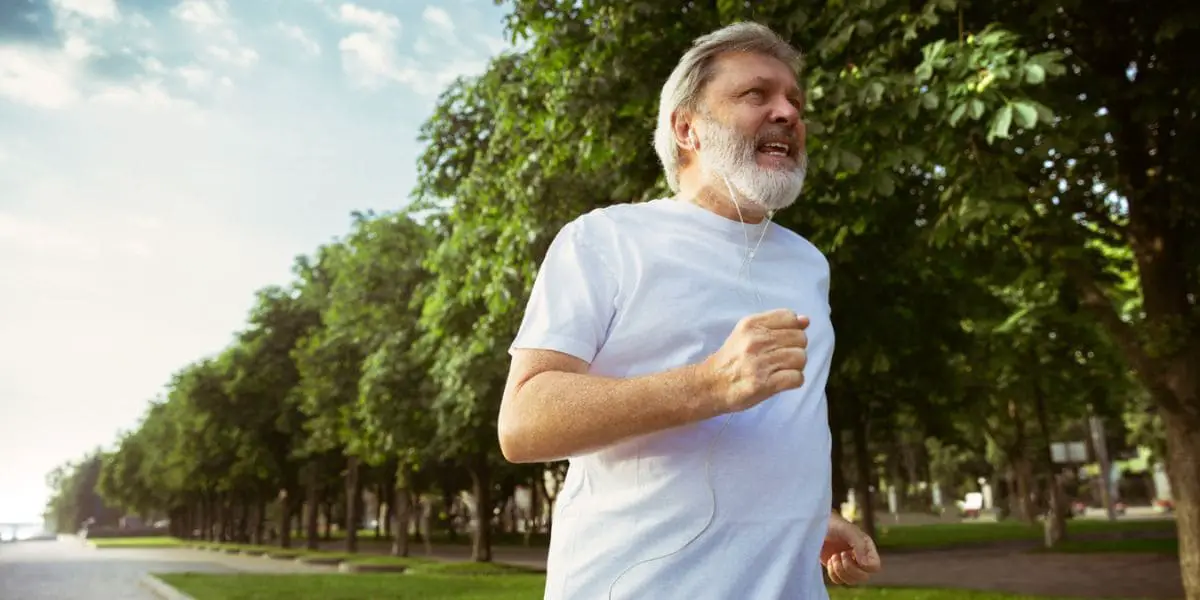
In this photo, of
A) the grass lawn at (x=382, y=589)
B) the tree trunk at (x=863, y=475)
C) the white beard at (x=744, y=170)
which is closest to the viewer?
the white beard at (x=744, y=170)

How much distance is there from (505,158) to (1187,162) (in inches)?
345

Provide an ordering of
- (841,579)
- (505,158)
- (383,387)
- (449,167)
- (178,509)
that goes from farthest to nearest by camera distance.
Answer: (178,509)
(383,387)
(449,167)
(505,158)
(841,579)

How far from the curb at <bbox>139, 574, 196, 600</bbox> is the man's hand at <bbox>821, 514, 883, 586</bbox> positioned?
51.8ft

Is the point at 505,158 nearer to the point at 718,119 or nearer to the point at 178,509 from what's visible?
the point at 718,119

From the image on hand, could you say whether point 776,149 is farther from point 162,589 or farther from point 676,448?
point 162,589

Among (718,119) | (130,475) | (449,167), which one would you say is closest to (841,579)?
(718,119)

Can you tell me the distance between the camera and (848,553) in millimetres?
2021

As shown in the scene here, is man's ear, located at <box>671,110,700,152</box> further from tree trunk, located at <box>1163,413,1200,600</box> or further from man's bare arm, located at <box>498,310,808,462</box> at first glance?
tree trunk, located at <box>1163,413,1200,600</box>

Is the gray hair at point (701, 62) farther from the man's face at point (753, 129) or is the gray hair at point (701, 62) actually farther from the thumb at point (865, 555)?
the thumb at point (865, 555)

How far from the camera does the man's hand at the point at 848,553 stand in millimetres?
1993

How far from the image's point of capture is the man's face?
1815 mm

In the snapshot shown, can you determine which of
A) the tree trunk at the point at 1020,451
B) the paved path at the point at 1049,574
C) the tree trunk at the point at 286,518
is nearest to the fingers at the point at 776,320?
the paved path at the point at 1049,574

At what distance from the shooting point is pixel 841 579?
206 cm

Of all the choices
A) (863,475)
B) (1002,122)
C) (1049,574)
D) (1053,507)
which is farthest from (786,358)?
(863,475)
